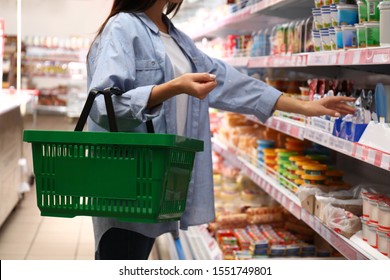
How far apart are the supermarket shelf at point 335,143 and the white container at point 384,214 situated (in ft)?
0.53

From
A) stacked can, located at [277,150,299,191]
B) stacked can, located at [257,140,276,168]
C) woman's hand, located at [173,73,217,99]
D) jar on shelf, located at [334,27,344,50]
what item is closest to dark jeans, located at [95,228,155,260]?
woman's hand, located at [173,73,217,99]

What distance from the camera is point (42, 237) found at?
5129 millimetres

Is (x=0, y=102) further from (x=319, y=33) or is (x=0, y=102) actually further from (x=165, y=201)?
(x=165, y=201)

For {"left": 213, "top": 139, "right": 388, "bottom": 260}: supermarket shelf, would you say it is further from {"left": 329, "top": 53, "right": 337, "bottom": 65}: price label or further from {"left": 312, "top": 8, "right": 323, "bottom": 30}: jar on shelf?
{"left": 312, "top": 8, "right": 323, "bottom": 30}: jar on shelf

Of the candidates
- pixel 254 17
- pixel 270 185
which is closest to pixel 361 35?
pixel 270 185

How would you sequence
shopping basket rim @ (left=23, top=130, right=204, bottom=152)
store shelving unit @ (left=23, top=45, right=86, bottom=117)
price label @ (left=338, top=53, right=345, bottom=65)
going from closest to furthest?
shopping basket rim @ (left=23, top=130, right=204, bottom=152) → price label @ (left=338, top=53, right=345, bottom=65) → store shelving unit @ (left=23, top=45, right=86, bottom=117)

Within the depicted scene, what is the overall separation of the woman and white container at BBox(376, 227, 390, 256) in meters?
0.44

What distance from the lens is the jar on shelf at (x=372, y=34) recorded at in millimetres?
2195

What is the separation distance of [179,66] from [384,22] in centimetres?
66

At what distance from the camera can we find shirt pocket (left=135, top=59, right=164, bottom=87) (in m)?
2.14

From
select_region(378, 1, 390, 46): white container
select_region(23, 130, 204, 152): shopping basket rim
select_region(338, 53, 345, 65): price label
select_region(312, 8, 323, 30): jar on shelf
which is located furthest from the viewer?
select_region(312, 8, 323, 30): jar on shelf

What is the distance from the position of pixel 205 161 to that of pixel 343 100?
51cm

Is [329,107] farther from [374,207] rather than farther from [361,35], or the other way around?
[374,207]

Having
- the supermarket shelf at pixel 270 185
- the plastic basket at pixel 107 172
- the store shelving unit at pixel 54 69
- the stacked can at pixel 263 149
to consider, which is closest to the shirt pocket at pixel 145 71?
the plastic basket at pixel 107 172
